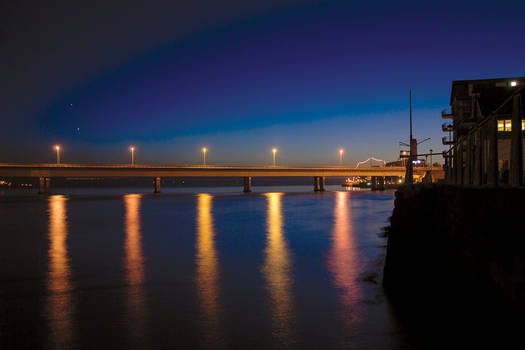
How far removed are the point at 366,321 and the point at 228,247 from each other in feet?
48.4

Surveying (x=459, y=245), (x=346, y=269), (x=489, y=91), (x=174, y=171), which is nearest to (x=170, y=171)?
(x=174, y=171)

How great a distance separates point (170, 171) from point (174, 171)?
112 centimetres

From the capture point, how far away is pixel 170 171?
107 meters

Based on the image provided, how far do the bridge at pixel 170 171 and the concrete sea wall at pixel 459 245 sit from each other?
3477 inches

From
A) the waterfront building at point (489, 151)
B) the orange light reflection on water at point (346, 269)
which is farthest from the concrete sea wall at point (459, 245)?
the orange light reflection on water at point (346, 269)

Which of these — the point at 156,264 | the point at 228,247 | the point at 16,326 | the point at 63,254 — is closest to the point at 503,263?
the point at 16,326

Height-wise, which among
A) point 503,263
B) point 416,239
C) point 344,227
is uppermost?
point 503,263

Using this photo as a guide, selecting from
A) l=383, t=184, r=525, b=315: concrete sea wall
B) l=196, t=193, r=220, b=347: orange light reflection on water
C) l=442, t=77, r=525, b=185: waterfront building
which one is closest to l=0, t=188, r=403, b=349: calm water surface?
l=196, t=193, r=220, b=347: orange light reflection on water

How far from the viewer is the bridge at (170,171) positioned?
302 feet

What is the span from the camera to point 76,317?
33.3ft

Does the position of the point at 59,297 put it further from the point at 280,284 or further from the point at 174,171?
the point at 174,171

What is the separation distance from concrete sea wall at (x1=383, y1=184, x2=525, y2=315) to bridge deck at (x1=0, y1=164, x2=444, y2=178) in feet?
296

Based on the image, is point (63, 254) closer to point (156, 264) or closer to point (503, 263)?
point (156, 264)

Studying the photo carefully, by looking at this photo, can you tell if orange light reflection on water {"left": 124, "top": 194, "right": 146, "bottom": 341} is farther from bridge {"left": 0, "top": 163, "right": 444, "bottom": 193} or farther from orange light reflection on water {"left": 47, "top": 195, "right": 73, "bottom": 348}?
bridge {"left": 0, "top": 163, "right": 444, "bottom": 193}
